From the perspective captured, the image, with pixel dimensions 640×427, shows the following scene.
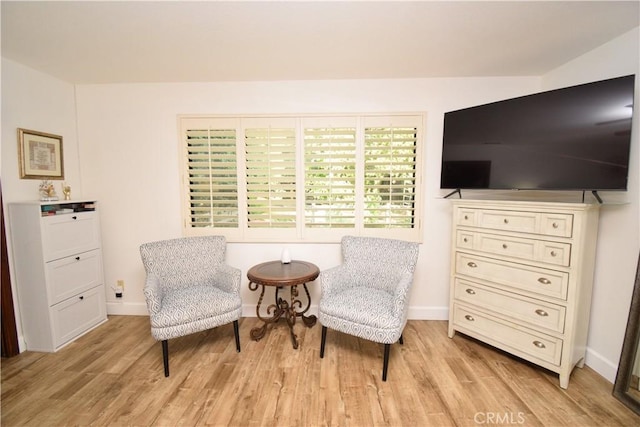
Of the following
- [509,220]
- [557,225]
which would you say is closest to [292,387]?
[509,220]

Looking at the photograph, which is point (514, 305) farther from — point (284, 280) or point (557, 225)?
point (284, 280)

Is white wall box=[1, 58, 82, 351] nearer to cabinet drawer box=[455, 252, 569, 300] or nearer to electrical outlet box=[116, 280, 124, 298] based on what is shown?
electrical outlet box=[116, 280, 124, 298]

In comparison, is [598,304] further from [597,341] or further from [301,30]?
[301,30]

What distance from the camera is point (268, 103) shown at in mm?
2619

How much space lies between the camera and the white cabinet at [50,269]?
6.88 feet

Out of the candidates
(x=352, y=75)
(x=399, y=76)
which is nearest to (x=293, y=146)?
(x=352, y=75)

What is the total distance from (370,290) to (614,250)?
1.78 metres

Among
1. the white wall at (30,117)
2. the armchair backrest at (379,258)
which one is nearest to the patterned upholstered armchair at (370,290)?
the armchair backrest at (379,258)

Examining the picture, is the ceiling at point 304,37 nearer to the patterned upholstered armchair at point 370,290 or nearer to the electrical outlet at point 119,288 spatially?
the patterned upholstered armchair at point 370,290

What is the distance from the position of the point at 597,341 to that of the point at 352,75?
2983mm

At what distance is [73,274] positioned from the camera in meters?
2.34

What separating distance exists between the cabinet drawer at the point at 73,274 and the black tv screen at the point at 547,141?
139 inches

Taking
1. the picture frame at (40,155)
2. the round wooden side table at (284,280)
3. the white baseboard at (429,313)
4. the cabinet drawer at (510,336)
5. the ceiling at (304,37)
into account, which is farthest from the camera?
the white baseboard at (429,313)

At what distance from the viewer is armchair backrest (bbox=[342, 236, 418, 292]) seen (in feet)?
A: 7.28
